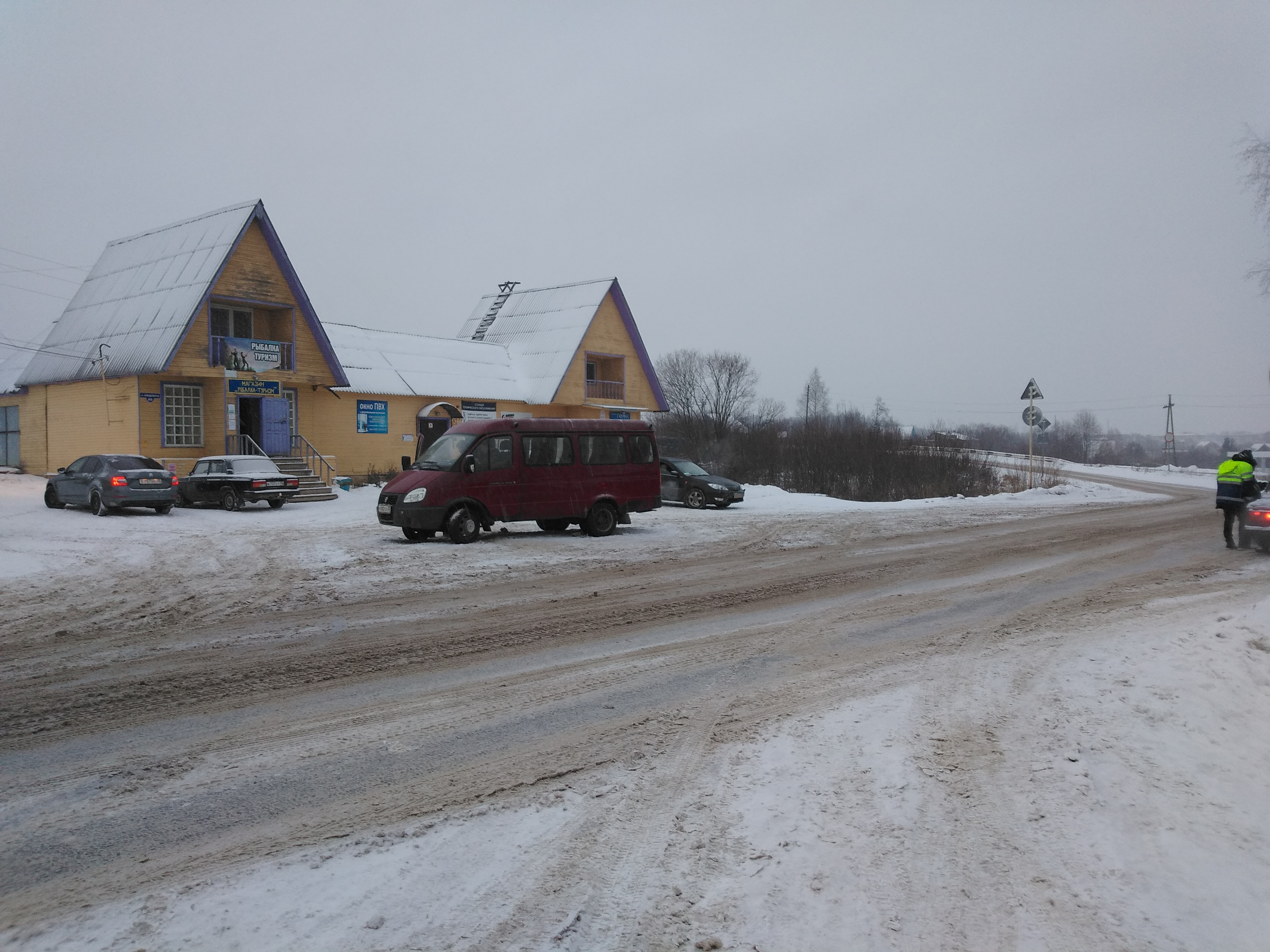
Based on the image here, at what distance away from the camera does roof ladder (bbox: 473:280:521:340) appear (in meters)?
43.5

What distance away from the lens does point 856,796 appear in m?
4.49

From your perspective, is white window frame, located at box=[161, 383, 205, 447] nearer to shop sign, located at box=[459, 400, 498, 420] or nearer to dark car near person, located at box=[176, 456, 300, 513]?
dark car near person, located at box=[176, 456, 300, 513]

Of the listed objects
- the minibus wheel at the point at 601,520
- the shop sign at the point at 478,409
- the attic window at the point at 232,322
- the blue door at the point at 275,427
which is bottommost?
the minibus wheel at the point at 601,520

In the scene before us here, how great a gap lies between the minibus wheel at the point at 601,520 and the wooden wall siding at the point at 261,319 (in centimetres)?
1527

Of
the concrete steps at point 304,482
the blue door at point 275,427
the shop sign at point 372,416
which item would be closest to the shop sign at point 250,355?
the blue door at point 275,427

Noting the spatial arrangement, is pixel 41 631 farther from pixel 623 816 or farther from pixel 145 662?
pixel 623 816

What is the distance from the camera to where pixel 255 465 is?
22594mm

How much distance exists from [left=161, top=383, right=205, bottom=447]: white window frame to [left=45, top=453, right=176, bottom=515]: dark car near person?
5.16 metres

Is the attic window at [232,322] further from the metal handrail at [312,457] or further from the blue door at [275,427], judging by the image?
the metal handrail at [312,457]

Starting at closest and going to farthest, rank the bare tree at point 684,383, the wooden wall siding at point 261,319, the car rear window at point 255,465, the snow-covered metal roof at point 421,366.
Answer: the car rear window at point 255,465
the wooden wall siding at point 261,319
the snow-covered metal roof at point 421,366
the bare tree at point 684,383

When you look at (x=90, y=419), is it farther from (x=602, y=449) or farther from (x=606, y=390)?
(x=606, y=390)

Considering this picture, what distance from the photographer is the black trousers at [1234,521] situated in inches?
572

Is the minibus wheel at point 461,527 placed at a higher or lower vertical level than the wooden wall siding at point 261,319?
lower

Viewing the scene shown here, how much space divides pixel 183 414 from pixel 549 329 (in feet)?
58.1
